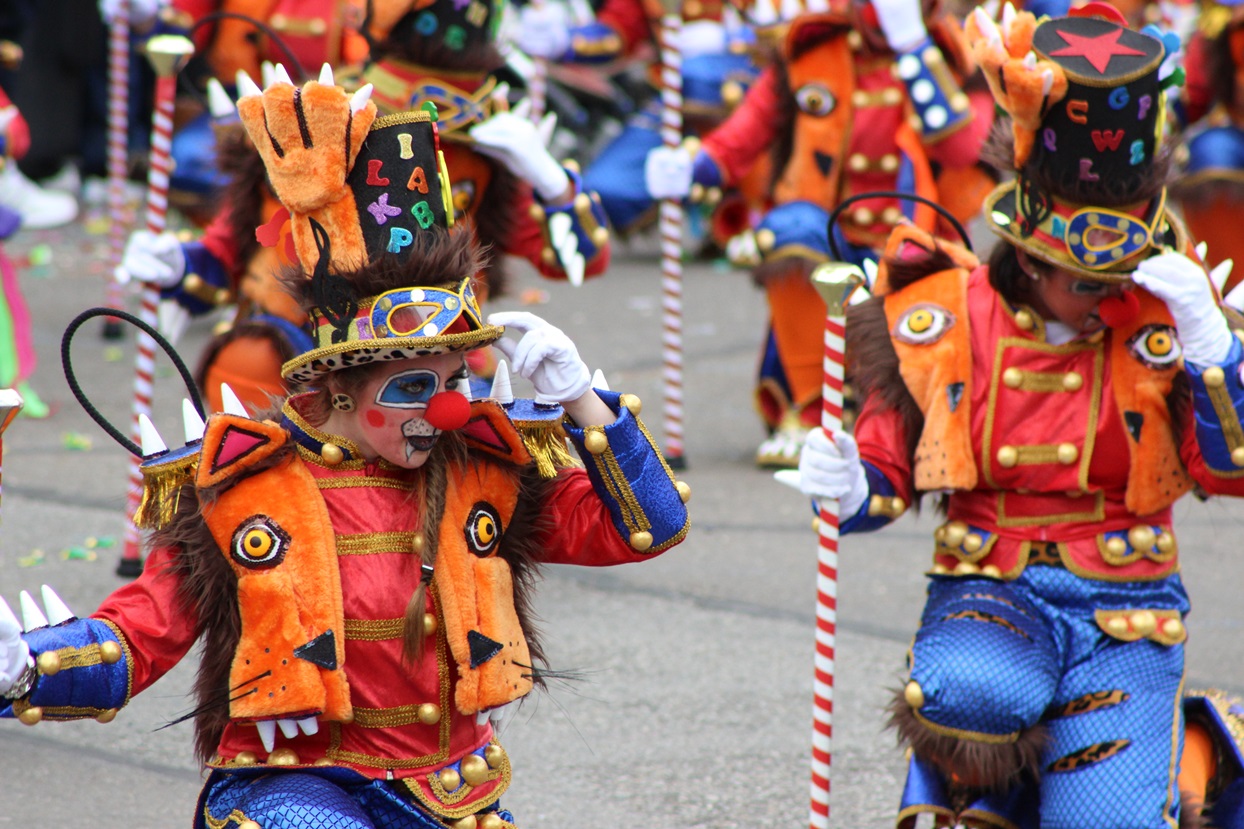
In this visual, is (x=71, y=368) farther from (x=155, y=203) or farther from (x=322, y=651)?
(x=155, y=203)

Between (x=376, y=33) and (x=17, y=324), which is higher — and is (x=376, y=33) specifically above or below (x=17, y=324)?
above

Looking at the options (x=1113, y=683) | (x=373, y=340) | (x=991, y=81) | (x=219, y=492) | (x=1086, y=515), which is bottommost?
(x=1113, y=683)

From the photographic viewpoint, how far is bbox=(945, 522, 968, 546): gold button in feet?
11.7

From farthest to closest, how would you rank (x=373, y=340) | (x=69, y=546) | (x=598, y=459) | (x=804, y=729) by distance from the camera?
(x=69, y=546) → (x=804, y=729) → (x=598, y=459) → (x=373, y=340)

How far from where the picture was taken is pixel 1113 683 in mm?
3371

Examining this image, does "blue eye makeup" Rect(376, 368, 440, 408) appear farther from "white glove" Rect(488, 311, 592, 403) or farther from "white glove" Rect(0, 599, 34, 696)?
"white glove" Rect(0, 599, 34, 696)

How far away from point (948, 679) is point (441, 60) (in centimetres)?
241

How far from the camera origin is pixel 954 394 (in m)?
3.50

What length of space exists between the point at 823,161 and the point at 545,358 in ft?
12.2

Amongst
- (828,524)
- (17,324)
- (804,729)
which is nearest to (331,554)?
(828,524)

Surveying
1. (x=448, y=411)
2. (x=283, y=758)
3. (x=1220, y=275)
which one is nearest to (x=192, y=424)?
(x=448, y=411)

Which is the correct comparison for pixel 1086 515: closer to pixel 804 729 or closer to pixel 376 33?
pixel 804 729

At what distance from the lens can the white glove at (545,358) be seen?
2848mm

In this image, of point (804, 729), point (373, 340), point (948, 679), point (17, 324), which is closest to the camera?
point (373, 340)
